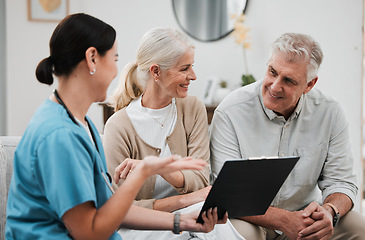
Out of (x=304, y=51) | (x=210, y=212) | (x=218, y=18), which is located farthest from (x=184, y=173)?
(x=218, y=18)

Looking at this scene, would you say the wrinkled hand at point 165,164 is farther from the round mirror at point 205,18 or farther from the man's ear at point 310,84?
the round mirror at point 205,18

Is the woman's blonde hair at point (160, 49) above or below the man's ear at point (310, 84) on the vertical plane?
above

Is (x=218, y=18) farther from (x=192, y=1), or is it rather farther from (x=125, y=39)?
(x=125, y=39)

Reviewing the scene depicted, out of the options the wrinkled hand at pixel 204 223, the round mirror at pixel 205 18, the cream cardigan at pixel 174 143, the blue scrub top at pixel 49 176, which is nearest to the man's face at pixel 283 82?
the cream cardigan at pixel 174 143

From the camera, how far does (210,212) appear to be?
135cm

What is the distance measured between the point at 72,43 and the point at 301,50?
1.04m

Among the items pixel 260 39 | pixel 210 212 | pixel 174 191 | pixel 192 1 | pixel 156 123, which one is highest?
pixel 192 1

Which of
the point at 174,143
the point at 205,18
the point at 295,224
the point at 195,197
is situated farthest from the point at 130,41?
the point at 295,224

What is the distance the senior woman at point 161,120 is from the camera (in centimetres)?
168

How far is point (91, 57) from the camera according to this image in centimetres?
110

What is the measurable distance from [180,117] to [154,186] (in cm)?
31

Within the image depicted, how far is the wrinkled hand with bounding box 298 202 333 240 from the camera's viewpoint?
1647 millimetres

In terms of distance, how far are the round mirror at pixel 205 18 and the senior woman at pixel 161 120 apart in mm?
1944

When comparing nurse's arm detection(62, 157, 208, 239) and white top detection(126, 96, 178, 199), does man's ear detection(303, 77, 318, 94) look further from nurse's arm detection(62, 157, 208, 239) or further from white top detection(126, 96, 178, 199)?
nurse's arm detection(62, 157, 208, 239)
